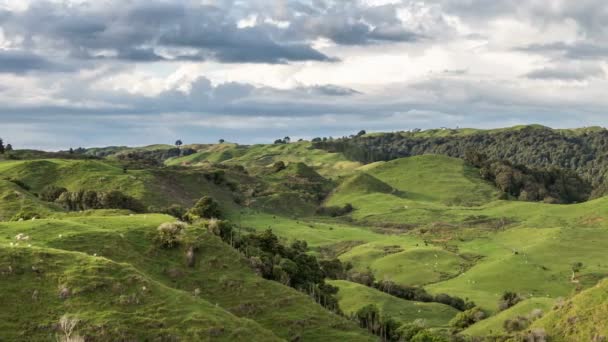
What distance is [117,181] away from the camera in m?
181

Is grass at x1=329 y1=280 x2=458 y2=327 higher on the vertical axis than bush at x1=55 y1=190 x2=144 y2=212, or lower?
lower

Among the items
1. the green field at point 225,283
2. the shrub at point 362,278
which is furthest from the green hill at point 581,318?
the shrub at point 362,278

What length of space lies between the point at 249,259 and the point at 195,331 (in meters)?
18.3

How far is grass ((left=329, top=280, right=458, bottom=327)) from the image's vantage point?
3536 inches

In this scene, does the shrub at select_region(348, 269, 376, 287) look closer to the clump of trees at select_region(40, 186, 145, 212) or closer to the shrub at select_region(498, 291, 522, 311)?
the shrub at select_region(498, 291, 522, 311)

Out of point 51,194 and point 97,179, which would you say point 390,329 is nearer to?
point 51,194

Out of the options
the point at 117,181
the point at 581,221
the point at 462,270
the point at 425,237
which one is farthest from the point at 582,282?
the point at 117,181

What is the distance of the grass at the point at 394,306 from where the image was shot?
8981 cm

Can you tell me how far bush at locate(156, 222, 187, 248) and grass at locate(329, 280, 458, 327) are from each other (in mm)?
29846

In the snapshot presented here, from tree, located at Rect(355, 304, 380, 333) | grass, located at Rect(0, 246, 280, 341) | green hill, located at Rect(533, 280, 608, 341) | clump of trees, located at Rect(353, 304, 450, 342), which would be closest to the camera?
grass, located at Rect(0, 246, 280, 341)

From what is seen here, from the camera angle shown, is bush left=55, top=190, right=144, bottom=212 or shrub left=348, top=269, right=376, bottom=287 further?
bush left=55, top=190, right=144, bottom=212

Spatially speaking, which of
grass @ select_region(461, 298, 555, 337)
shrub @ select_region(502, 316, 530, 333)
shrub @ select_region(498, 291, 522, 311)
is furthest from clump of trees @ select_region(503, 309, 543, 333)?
shrub @ select_region(498, 291, 522, 311)

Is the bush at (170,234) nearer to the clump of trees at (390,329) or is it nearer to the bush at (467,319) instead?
the clump of trees at (390,329)

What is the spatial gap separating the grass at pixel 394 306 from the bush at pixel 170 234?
2985 centimetres
